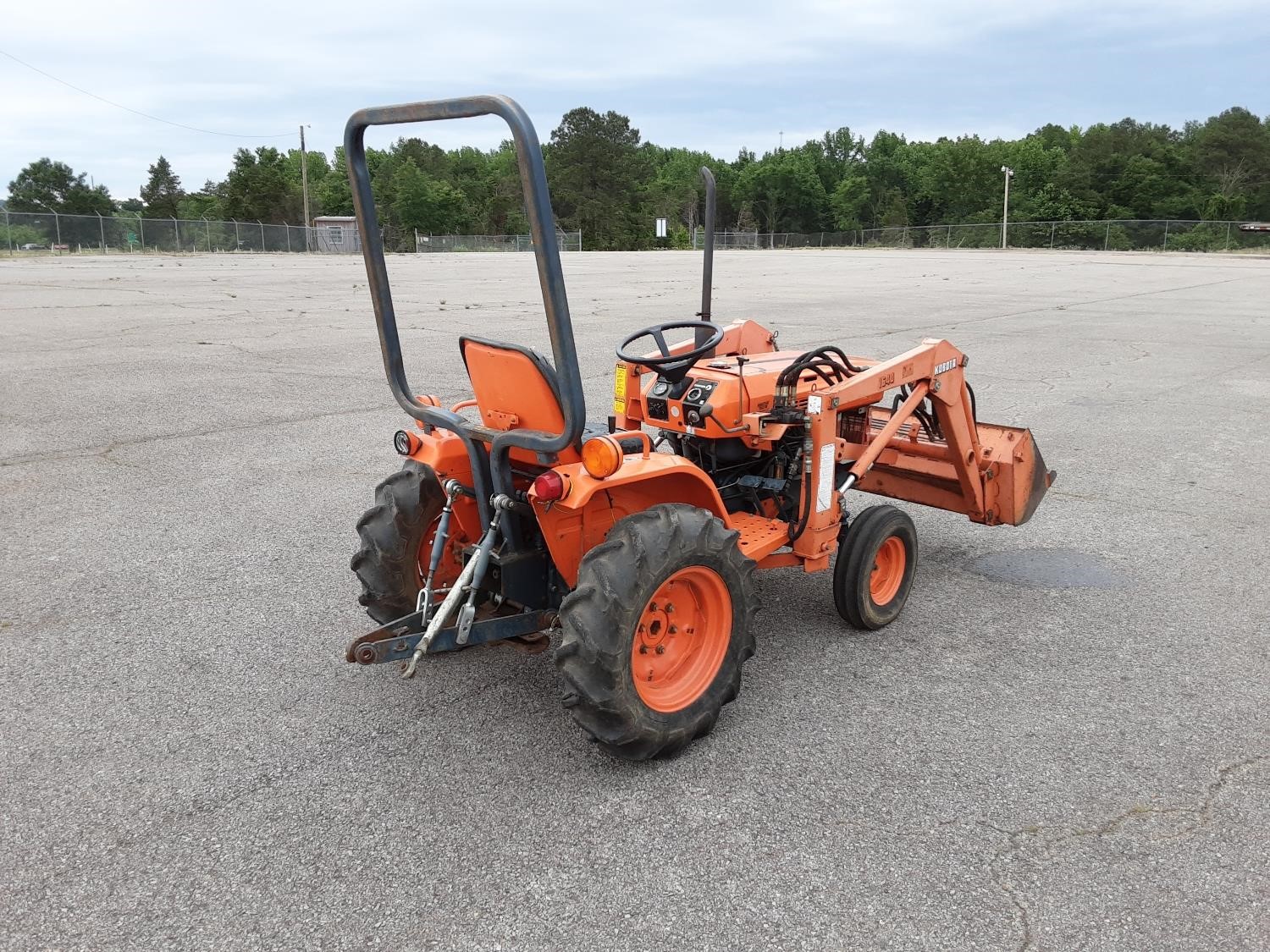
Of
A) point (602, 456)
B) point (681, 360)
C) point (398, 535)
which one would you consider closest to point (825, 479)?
point (681, 360)

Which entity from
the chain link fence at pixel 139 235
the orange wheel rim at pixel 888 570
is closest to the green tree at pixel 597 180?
the chain link fence at pixel 139 235

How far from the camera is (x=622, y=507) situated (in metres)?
3.64

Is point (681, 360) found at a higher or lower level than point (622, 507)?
higher

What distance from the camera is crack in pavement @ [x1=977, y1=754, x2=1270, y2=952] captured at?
2787mm

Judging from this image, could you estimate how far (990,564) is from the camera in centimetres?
542

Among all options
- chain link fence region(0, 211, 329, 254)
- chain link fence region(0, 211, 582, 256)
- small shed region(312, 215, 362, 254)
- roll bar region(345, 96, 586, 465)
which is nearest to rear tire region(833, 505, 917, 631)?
roll bar region(345, 96, 586, 465)

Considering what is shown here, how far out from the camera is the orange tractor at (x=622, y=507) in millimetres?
3145

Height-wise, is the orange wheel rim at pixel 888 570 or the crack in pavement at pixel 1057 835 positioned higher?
the orange wheel rim at pixel 888 570

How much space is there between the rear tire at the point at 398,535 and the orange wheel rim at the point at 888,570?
2.02 m

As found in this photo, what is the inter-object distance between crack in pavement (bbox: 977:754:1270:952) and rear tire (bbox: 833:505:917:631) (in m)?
1.35

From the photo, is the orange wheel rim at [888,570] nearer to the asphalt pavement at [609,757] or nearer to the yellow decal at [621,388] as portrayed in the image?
the asphalt pavement at [609,757]

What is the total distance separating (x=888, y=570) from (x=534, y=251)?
262 cm

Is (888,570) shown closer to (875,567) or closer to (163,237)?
(875,567)

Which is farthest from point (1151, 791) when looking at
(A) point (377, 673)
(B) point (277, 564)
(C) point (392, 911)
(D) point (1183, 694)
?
(B) point (277, 564)
